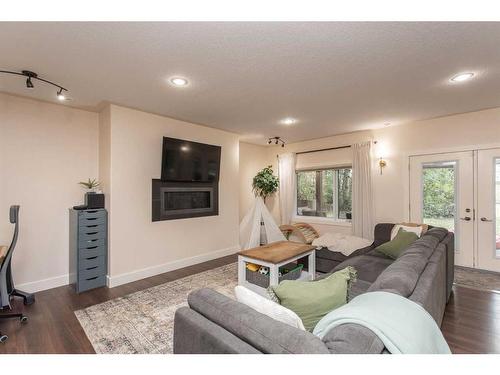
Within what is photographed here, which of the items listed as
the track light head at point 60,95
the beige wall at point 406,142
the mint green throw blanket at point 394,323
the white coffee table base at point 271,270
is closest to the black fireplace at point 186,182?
the track light head at point 60,95

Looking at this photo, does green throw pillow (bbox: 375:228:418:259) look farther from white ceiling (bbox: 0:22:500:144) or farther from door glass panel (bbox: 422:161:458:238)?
white ceiling (bbox: 0:22:500:144)

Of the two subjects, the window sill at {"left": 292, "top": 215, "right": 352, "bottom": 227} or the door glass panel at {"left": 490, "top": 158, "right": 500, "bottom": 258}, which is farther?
the window sill at {"left": 292, "top": 215, "right": 352, "bottom": 227}

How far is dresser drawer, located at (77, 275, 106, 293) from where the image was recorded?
3.13 m

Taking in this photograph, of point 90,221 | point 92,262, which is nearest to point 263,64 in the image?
point 90,221

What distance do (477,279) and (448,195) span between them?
4.29 feet

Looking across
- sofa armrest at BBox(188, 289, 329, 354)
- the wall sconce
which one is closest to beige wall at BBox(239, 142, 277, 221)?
the wall sconce

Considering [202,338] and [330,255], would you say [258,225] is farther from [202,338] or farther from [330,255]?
[202,338]

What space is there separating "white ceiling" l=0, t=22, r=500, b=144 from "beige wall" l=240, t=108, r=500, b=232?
31 centimetres

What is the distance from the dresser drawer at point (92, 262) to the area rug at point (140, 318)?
636mm

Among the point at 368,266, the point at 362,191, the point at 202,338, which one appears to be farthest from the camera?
the point at 362,191

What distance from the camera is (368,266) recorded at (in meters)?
2.89

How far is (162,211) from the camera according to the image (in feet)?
12.8

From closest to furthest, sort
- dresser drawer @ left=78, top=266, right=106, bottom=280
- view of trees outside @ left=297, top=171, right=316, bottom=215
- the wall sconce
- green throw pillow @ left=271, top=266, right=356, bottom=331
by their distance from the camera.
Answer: green throw pillow @ left=271, top=266, right=356, bottom=331 < dresser drawer @ left=78, top=266, right=106, bottom=280 < the wall sconce < view of trees outside @ left=297, top=171, right=316, bottom=215

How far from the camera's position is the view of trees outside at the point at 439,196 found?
4.05 m
